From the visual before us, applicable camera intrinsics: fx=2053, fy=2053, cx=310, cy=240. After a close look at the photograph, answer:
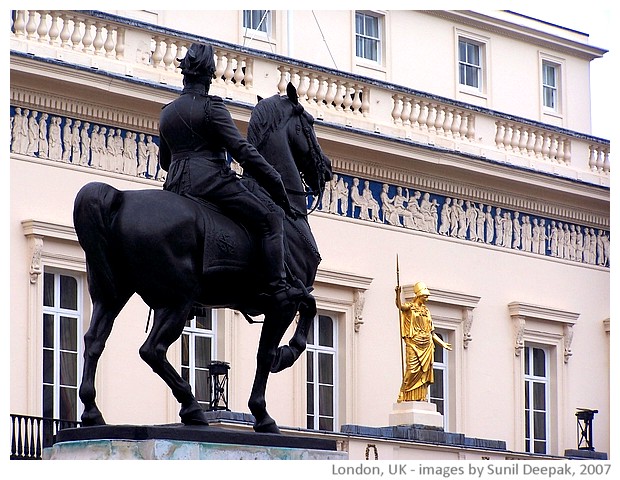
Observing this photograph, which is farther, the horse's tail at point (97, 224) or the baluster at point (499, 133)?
the baluster at point (499, 133)

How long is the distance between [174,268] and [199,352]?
1126 centimetres

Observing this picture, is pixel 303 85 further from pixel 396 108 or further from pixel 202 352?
pixel 202 352

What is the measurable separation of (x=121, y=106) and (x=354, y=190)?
3960mm

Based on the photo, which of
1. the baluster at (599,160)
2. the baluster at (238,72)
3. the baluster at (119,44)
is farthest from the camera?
the baluster at (599,160)

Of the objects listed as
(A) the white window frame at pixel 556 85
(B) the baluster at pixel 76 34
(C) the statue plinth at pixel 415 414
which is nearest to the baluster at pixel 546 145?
(A) the white window frame at pixel 556 85

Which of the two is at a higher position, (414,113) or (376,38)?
(376,38)

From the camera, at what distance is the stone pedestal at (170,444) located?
35.3ft

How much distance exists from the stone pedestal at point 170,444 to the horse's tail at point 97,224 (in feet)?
2.71

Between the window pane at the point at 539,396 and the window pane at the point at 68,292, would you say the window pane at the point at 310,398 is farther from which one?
the window pane at the point at 539,396

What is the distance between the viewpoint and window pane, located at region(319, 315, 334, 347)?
79.1 feet

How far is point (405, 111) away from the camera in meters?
25.5

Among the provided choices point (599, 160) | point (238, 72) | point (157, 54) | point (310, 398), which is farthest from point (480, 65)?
point (157, 54)

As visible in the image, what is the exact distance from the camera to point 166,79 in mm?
22203
